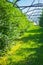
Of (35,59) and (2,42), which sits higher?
(2,42)

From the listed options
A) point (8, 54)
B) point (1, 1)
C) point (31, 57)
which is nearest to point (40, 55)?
point (31, 57)

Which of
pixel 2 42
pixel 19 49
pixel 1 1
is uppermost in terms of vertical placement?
pixel 1 1

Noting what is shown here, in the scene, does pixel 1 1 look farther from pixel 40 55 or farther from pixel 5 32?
pixel 40 55

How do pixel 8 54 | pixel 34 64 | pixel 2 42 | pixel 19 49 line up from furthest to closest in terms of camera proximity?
pixel 19 49
pixel 8 54
pixel 2 42
pixel 34 64

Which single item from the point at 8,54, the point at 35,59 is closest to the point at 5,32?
the point at 8,54

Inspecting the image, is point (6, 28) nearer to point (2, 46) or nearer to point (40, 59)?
point (2, 46)

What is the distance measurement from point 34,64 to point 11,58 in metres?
1.50

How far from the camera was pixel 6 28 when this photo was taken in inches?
494

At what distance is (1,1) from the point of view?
12.1 meters

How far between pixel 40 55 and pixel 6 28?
2024 millimetres

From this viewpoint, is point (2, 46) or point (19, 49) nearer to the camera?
point (2, 46)

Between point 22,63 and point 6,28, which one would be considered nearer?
point 22,63

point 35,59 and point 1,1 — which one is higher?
point 1,1

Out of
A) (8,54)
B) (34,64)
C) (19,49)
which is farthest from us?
(19,49)
